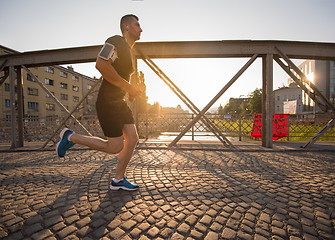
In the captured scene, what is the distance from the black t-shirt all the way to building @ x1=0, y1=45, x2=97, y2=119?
3171 centimetres

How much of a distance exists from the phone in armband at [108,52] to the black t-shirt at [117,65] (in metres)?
0.06

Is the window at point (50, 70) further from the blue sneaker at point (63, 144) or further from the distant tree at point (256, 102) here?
the distant tree at point (256, 102)

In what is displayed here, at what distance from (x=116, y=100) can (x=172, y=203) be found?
1.44m

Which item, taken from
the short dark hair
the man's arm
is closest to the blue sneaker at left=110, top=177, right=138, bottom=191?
the man's arm

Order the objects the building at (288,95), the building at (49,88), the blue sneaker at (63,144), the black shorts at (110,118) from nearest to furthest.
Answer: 1. the black shorts at (110,118)
2. the blue sneaker at (63,144)
3. the building at (49,88)
4. the building at (288,95)

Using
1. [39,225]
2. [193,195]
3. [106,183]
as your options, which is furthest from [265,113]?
[39,225]

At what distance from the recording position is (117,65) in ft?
6.86

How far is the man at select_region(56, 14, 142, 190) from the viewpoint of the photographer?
77.4 inches

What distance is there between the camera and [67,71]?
128ft

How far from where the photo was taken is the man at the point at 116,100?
6.45ft

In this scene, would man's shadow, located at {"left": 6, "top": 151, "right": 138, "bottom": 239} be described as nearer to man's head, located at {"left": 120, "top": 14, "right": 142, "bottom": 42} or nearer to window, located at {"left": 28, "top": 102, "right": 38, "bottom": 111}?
man's head, located at {"left": 120, "top": 14, "right": 142, "bottom": 42}

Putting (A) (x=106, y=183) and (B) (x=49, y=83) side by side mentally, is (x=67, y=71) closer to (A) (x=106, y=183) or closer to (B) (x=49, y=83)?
(B) (x=49, y=83)

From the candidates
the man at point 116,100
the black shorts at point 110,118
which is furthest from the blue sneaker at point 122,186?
the black shorts at point 110,118

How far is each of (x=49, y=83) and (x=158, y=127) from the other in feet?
121
